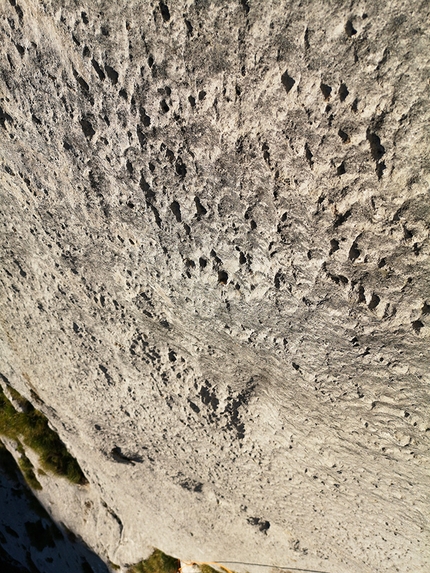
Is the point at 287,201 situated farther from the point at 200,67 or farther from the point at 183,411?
the point at 183,411

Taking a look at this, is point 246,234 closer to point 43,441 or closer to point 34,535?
point 43,441

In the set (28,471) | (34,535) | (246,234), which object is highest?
(246,234)

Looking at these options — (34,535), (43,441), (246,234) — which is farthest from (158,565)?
(246,234)

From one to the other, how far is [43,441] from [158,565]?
2.55 ft

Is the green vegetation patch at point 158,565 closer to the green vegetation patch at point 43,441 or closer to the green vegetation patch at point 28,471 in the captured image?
the green vegetation patch at point 43,441

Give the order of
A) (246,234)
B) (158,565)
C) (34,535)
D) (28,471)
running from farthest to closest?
(34,535), (28,471), (158,565), (246,234)

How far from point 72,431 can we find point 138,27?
146 centimetres

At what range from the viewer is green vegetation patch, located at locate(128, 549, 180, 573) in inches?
82.7

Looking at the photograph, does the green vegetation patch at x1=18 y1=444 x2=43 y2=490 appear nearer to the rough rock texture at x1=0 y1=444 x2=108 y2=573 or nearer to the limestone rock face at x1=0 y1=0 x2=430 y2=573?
the rough rock texture at x1=0 y1=444 x2=108 y2=573

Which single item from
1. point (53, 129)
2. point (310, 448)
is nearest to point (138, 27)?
point (53, 129)

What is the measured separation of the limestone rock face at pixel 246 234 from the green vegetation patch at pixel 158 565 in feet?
3.53

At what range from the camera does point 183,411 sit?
3.70 feet

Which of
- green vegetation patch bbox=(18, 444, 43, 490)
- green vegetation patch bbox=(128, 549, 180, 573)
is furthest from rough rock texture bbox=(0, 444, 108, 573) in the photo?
green vegetation patch bbox=(128, 549, 180, 573)

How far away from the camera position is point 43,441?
7.02 feet
